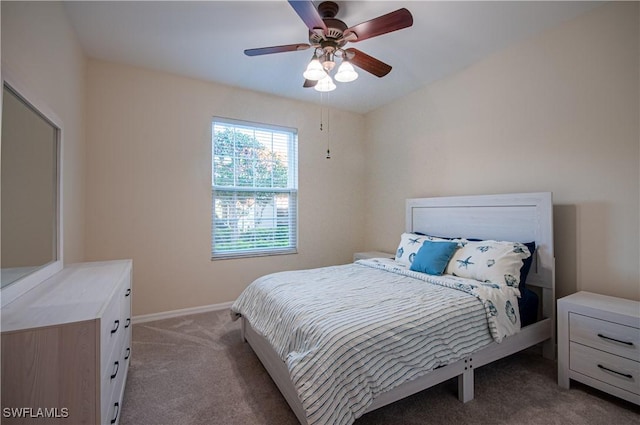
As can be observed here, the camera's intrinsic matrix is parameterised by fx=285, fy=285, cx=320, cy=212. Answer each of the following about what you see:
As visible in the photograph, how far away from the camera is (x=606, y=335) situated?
1747 mm

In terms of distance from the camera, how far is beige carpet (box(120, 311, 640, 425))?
1.62 metres

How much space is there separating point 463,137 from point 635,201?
147 cm

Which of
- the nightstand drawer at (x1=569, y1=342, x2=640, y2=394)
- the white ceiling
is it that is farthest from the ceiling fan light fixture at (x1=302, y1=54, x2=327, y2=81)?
the nightstand drawer at (x1=569, y1=342, x2=640, y2=394)

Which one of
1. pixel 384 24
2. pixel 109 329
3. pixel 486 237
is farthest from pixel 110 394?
pixel 486 237

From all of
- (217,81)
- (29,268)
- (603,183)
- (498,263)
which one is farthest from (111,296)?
(603,183)

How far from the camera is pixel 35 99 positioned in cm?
153

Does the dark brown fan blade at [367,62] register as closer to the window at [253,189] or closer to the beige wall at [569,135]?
the beige wall at [569,135]

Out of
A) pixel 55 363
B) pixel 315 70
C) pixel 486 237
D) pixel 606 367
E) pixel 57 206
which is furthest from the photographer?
pixel 486 237

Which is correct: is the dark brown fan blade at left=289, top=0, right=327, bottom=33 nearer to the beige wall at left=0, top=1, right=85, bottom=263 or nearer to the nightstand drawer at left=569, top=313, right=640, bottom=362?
the beige wall at left=0, top=1, right=85, bottom=263

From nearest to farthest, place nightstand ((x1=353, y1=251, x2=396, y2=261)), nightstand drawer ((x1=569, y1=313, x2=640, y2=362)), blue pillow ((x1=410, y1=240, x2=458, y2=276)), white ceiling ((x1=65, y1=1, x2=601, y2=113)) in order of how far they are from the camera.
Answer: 1. nightstand drawer ((x1=569, y1=313, x2=640, y2=362))
2. white ceiling ((x1=65, y1=1, x2=601, y2=113))
3. blue pillow ((x1=410, y1=240, x2=458, y2=276))
4. nightstand ((x1=353, y1=251, x2=396, y2=261))

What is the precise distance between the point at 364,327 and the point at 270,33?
2.38 m

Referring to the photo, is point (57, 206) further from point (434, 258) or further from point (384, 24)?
point (434, 258)

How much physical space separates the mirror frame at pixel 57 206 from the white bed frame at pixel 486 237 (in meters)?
1.32

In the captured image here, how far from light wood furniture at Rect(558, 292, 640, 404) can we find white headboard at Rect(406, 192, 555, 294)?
37 cm
